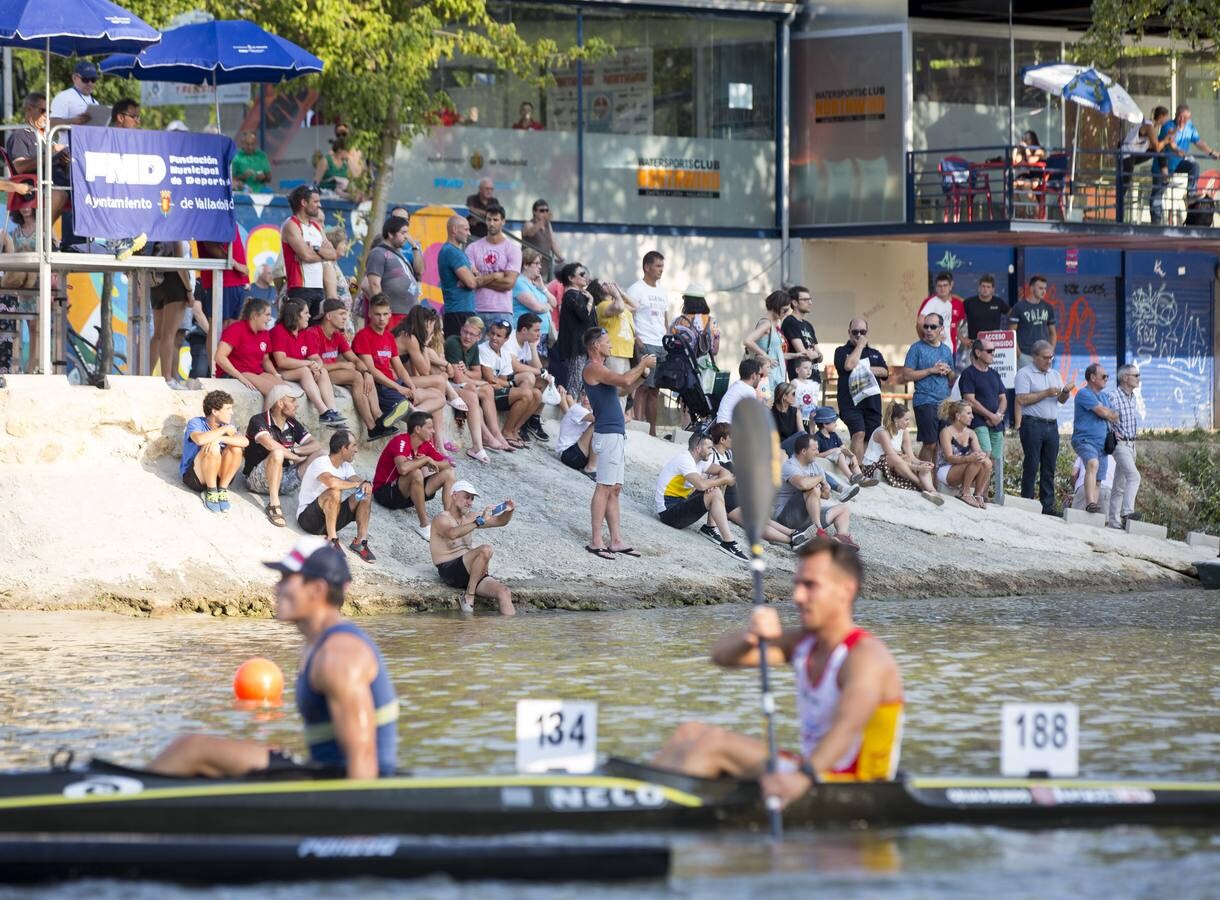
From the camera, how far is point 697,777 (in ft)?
28.1

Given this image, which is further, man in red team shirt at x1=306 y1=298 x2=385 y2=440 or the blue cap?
man in red team shirt at x1=306 y1=298 x2=385 y2=440

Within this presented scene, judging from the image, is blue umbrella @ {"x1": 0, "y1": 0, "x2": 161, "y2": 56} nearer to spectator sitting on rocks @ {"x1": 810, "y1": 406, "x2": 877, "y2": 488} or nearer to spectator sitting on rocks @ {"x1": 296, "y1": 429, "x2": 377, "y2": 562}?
spectator sitting on rocks @ {"x1": 296, "y1": 429, "x2": 377, "y2": 562}

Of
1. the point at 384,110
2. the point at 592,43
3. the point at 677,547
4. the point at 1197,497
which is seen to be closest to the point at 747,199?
the point at 592,43

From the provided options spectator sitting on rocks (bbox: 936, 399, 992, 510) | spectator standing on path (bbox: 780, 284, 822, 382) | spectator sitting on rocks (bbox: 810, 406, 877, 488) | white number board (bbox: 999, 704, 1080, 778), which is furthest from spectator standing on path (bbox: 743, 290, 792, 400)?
white number board (bbox: 999, 704, 1080, 778)

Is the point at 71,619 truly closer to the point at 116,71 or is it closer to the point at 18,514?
the point at 18,514

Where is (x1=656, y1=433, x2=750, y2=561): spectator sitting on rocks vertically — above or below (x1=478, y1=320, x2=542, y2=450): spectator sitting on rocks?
below

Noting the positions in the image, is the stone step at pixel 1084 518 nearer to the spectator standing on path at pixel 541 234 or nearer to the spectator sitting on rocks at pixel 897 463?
the spectator sitting on rocks at pixel 897 463

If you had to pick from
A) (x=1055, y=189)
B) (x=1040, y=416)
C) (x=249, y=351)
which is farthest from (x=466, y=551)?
(x=1055, y=189)

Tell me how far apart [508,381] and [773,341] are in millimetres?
3155

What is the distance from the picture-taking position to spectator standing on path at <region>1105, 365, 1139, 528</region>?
22750mm

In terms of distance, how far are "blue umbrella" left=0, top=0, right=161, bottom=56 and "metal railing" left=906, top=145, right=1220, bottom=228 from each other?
48.7 feet

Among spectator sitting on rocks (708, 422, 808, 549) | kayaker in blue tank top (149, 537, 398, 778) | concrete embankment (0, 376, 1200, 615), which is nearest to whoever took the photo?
kayaker in blue tank top (149, 537, 398, 778)

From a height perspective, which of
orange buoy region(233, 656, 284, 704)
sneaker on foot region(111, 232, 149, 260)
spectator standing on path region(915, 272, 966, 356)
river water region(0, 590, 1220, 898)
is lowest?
river water region(0, 590, 1220, 898)

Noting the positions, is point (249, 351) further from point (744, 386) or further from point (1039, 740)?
point (1039, 740)
